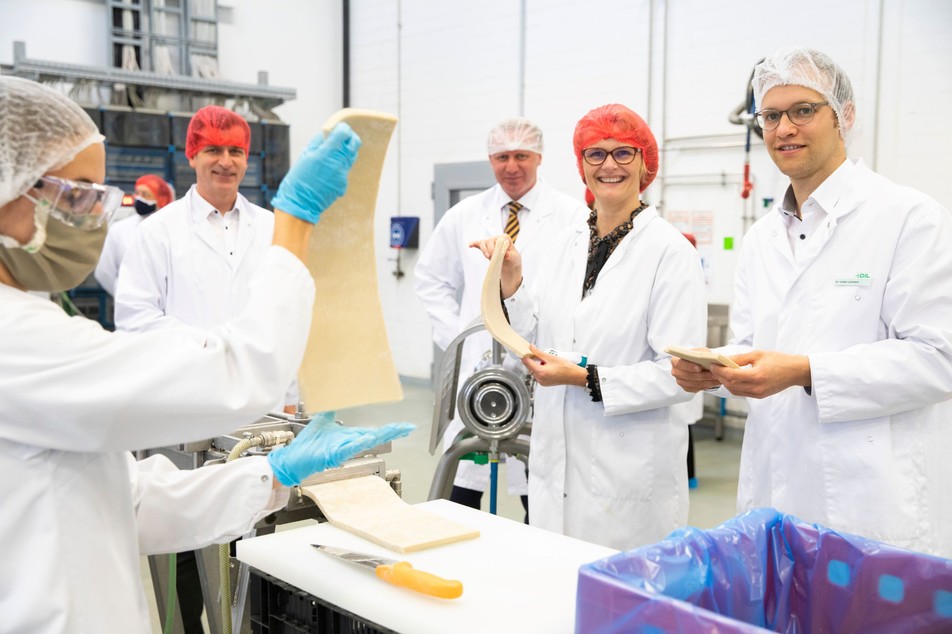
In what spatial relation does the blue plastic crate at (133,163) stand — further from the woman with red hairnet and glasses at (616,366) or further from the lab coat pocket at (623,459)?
the lab coat pocket at (623,459)

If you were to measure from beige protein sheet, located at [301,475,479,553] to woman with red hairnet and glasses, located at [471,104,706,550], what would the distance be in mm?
495

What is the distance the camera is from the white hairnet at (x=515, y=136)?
3289mm

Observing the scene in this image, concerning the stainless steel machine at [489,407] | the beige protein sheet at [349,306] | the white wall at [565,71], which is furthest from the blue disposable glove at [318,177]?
the white wall at [565,71]

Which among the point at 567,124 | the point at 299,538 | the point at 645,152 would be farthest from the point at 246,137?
the point at 567,124

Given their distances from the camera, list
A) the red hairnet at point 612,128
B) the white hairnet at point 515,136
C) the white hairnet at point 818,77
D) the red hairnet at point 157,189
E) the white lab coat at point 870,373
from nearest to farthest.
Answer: the white lab coat at point 870,373 < the white hairnet at point 818,77 < the red hairnet at point 612,128 < the white hairnet at point 515,136 < the red hairnet at point 157,189

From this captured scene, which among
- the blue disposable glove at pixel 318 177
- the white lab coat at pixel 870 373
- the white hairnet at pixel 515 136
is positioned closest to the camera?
the blue disposable glove at pixel 318 177

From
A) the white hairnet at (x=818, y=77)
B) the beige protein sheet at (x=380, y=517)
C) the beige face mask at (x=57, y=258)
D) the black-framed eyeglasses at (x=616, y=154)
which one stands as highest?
the white hairnet at (x=818, y=77)

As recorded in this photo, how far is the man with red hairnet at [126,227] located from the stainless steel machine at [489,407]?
9.50 ft

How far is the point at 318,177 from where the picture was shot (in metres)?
1.19

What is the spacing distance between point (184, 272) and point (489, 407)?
3.74ft

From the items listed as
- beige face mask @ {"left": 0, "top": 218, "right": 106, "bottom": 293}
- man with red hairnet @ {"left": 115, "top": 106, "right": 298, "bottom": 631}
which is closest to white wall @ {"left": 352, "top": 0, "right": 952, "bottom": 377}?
man with red hairnet @ {"left": 115, "top": 106, "right": 298, "bottom": 631}

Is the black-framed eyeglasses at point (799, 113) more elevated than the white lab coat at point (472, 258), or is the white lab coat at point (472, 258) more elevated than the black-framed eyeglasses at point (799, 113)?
the black-framed eyeglasses at point (799, 113)

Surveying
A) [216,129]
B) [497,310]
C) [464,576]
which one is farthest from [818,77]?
[216,129]

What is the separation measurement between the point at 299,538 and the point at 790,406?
3.44ft
